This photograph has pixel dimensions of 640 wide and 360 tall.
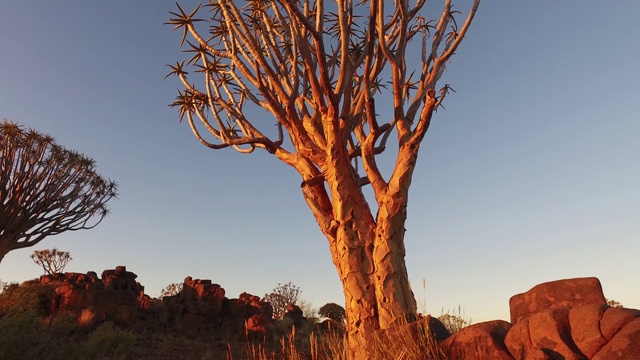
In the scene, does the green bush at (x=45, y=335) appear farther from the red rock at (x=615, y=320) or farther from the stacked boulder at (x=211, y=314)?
the red rock at (x=615, y=320)

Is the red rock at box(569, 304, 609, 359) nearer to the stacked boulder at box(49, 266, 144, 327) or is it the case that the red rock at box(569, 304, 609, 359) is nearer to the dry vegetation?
the dry vegetation

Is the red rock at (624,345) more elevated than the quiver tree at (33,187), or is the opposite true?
the quiver tree at (33,187)

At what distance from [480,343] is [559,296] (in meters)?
1.21

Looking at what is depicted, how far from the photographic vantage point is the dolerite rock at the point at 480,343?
466 cm

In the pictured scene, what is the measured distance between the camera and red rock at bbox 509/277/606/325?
5.26 metres

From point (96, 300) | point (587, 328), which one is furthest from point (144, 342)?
point (587, 328)

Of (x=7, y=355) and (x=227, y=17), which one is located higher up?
(x=227, y=17)

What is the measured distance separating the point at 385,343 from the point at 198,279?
16.1 metres

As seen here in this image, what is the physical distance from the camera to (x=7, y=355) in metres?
8.66

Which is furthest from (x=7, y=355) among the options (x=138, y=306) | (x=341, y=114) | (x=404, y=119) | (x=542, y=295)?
(x=138, y=306)

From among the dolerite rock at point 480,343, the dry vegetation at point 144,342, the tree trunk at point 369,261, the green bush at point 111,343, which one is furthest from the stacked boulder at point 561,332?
the green bush at point 111,343

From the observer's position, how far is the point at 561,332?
431cm

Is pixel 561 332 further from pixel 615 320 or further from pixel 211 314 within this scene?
pixel 211 314

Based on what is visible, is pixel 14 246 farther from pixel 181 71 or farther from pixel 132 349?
pixel 181 71
